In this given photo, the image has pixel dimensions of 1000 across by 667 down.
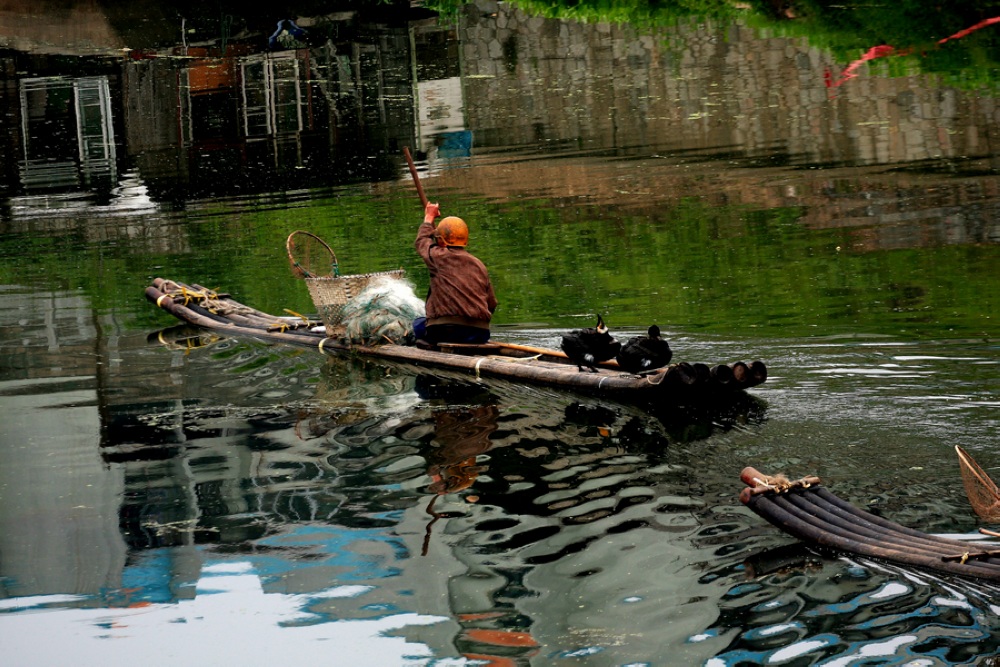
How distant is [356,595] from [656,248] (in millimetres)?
8793

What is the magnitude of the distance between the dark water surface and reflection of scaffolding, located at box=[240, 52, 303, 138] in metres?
0.13

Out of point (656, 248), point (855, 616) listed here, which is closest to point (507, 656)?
point (855, 616)

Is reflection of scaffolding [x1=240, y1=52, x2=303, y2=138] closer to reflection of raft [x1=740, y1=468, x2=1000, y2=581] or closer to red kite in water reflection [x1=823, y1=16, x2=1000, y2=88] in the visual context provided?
red kite in water reflection [x1=823, y1=16, x2=1000, y2=88]

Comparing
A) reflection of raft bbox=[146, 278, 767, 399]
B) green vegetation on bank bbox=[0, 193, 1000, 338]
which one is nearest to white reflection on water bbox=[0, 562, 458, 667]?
reflection of raft bbox=[146, 278, 767, 399]

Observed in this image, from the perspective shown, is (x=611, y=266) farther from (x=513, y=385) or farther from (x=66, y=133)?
(x=66, y=133)

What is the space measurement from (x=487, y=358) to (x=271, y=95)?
1536cm

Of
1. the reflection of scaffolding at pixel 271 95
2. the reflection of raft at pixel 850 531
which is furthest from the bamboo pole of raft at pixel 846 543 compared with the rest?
the reflection of scaffolding at pixel 271 95

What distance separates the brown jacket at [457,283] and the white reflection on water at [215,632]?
13.7 feet

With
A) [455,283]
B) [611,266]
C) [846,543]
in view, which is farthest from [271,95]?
[846,543]

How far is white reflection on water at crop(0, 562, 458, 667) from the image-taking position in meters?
5.75

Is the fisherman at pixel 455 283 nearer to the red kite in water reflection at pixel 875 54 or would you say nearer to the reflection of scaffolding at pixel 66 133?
the reflection of scaffolding at pixel 66 133

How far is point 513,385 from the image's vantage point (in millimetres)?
9641

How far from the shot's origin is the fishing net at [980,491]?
5.77m

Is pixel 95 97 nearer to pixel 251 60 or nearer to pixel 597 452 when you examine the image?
pixel 251 60
